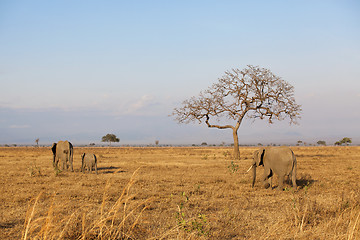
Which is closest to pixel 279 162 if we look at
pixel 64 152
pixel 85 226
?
pixel 85 226

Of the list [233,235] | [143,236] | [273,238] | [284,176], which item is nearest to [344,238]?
[273,238]

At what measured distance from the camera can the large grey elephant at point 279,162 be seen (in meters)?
10.9

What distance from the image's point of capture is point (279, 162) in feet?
36.6

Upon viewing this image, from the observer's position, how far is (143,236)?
5.59 metres

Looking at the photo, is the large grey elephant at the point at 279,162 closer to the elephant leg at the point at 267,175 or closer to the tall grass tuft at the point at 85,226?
the elephant leg at the point at 267,175

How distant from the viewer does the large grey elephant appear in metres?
10.9

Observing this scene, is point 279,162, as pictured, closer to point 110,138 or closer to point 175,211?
point 175,211

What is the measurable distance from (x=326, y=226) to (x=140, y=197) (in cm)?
565

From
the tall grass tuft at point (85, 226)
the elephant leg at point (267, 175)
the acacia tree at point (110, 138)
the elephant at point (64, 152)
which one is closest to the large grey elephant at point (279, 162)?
the elephant leg at point (267, 175)

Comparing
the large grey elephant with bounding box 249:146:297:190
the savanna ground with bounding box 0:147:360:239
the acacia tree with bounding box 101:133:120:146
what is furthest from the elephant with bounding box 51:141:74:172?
the acacia tree with bounding box 101:133:120:146

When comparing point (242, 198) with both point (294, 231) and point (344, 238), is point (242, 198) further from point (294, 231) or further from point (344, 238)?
point (344, 238)

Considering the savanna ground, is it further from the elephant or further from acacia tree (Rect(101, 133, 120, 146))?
acacia tree (Rect(101, 133, 120, 146))

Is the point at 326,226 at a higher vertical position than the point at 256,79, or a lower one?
lower

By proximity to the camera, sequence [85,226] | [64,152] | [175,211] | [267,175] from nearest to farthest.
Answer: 1. [85,226]
2. [175,211]
3. [267,175]
4. [64,152]
